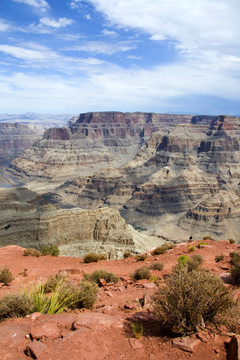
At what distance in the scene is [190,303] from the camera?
274 inches

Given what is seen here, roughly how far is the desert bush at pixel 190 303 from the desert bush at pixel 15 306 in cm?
437

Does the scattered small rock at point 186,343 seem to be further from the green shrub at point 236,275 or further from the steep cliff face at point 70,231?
the steep cliff face at point 70,231

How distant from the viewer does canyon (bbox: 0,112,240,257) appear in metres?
42.5

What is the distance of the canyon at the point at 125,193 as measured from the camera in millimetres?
42531

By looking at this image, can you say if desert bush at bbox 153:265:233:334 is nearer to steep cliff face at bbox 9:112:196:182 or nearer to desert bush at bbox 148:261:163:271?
desert bush at bbox 148:261:163:271

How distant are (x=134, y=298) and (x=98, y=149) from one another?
182230 mm

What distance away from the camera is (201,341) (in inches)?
257

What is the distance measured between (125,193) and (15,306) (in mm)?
99990

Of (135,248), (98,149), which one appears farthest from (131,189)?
(98,149)

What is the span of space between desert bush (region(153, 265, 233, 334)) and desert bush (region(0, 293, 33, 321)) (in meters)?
4.37

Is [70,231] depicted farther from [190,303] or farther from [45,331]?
[190,303]

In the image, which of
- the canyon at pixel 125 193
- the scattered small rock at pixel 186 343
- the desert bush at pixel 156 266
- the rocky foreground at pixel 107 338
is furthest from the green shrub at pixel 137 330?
the canyon at pixel 125 193

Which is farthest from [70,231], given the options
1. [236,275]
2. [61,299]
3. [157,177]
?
[157,177]

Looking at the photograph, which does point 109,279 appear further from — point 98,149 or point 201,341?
point 98,149
